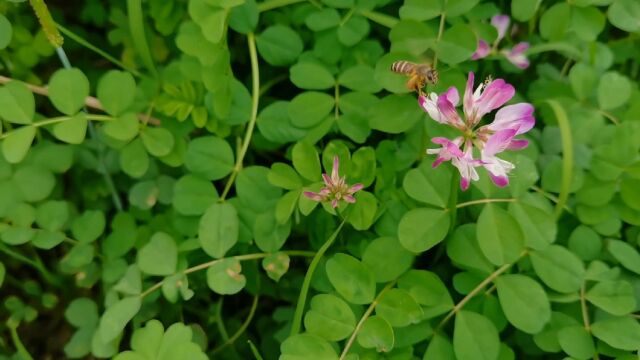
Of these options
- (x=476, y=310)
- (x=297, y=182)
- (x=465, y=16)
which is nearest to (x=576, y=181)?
(x=476, y=310)

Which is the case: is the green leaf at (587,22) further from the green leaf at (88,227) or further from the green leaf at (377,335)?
the green leaf at (88,227)

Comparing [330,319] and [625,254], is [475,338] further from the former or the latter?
[625,254]

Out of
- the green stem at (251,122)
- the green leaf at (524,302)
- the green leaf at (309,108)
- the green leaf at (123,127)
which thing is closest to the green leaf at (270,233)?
the green stem at (251,122)

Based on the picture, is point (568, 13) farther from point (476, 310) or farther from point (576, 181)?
point (476, 310)

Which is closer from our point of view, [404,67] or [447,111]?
[447,111]

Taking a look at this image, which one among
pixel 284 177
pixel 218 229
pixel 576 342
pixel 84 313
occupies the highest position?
pixel 284 177

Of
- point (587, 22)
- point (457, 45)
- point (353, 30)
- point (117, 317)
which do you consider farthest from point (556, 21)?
point (117, 317)

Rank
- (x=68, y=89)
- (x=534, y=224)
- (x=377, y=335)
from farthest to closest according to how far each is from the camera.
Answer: (x=68, y=89)
(x=534, y=224)
(x=377, y=335)
